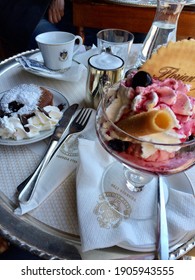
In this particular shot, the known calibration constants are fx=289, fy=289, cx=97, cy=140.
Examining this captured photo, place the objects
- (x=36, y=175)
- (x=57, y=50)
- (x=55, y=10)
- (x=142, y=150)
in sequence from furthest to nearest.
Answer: (x=55, y=10)
(x=57, y=50)
(x=36, y=175)
(x=142, y=150)

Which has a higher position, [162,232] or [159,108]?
[159,108]

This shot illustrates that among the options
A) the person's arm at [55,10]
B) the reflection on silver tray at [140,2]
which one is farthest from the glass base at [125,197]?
the person's arm at [55,10]

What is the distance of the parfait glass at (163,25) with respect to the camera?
2.41ft

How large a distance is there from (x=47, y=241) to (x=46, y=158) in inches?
6.1

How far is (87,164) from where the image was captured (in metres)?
0.51

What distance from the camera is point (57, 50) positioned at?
2.44ft

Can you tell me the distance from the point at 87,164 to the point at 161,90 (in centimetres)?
18

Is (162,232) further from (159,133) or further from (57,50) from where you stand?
(57,50)

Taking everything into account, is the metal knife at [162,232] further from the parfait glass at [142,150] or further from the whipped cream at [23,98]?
the whipped cream at [23,98]

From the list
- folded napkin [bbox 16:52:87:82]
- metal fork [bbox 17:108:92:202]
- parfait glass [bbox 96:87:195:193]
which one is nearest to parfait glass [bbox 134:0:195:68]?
folded napkin [bbox 16:52:87:82]

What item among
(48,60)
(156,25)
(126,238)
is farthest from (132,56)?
(126,238)

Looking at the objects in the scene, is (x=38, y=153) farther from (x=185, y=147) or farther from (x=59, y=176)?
(x=185, y=147)

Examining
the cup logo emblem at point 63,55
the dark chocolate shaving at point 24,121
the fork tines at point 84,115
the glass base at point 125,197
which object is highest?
the cup logo emblem at point 63,55

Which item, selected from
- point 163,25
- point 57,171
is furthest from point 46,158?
point 163,25
